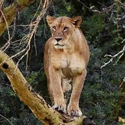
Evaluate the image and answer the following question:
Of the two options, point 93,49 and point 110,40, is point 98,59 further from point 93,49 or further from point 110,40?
point 110,40

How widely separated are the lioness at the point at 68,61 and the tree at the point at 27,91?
0.51 m

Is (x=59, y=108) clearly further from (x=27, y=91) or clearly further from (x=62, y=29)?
(x=27, y=91)

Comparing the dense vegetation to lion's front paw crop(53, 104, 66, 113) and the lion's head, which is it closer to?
the lion's head

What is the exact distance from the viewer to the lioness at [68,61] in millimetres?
5340

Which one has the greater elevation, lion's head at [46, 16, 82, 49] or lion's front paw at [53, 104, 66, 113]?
lion's head at [46, 16, 82, 49]

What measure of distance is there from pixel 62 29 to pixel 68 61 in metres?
0.35

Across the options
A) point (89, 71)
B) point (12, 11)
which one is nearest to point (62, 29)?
point (12, 11)

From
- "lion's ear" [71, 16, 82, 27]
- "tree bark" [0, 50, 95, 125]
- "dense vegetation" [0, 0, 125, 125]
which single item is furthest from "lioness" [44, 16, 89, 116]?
"dense vegetation" [0, 0, 125, 125]

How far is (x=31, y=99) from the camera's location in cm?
454

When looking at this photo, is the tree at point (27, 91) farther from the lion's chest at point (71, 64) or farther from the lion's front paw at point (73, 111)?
→ the lion's chest at point (71, 64)

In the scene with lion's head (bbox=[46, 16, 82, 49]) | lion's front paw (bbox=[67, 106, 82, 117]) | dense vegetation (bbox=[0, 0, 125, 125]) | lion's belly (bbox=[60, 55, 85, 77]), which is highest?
lion's head (bbox=[46, 16, 82, 49])

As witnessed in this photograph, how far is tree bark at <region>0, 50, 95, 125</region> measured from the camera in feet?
14.3

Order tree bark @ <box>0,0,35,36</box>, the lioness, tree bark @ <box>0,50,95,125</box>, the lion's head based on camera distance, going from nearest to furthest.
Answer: tree bark @ <box>0,50,95,125</box>, tree bark @ <box>0,0,35,36</box>, the lion's head, the lioness

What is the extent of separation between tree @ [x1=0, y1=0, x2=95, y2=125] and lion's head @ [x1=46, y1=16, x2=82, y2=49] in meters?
0.47
